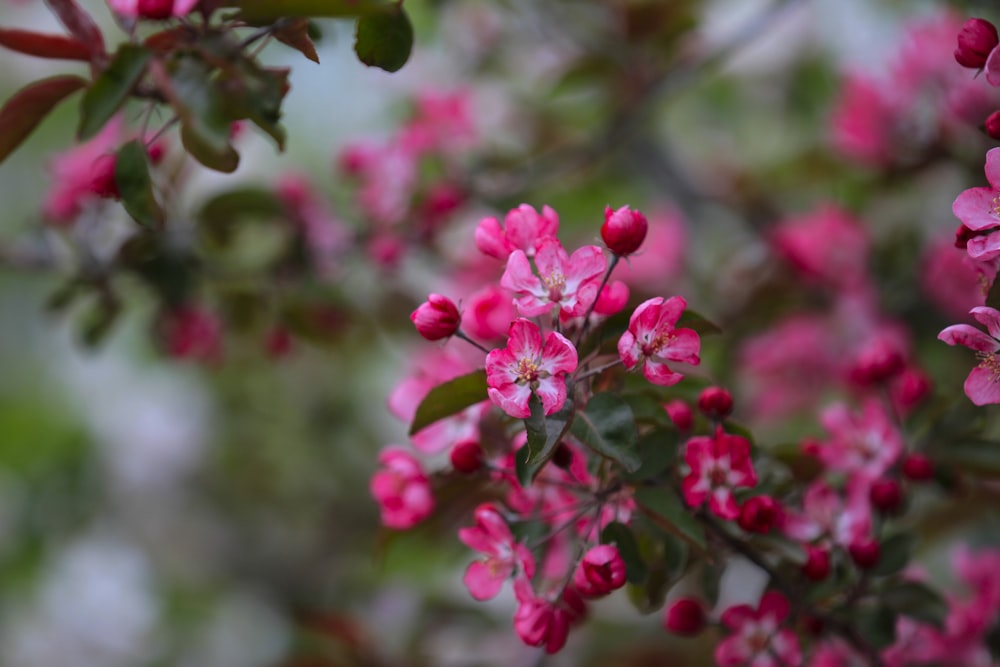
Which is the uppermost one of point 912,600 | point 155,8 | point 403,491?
point 155,8

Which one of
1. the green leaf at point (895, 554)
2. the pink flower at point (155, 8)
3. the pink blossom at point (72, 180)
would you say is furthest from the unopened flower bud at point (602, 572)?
the pink blossom at point (72, 180)

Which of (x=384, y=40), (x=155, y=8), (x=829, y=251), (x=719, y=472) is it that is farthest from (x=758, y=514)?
(x=829, y=251)

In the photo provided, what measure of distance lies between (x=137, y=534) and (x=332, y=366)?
2.36 feet

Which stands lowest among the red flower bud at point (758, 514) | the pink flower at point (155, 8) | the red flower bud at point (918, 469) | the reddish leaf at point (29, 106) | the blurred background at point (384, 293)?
the blurred background at point (384, 293)

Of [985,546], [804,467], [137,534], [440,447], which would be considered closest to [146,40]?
[440,447]

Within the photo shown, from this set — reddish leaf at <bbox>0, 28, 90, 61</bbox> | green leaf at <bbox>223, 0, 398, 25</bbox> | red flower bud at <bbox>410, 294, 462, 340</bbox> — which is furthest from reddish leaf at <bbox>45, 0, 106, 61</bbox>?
red flower bud at <bbox>410, 294, 462, 340</bbox>

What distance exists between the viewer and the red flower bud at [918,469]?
0.78 metres

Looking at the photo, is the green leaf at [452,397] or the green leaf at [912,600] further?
the green leaf at [912,600]

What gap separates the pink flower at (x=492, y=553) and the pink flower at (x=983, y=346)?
31 cm

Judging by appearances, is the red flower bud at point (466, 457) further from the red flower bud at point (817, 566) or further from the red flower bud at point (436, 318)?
the red flower bud at point (817, 566)

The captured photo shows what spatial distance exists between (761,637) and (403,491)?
28 cm

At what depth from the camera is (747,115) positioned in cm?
218

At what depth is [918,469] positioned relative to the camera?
775 millimetres

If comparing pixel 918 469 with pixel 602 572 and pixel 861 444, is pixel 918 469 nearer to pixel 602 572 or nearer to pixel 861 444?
pixel 861 444
